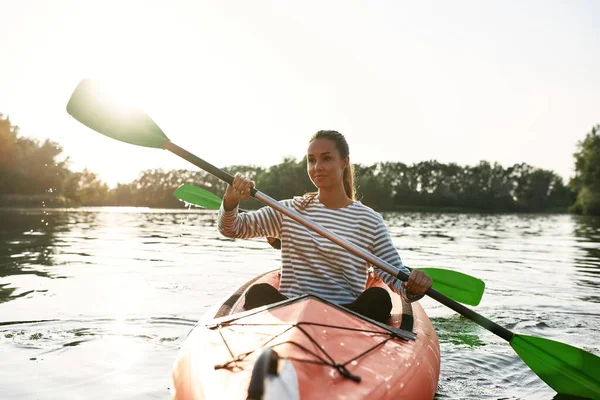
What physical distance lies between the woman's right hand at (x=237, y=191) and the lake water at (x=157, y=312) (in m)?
1.21

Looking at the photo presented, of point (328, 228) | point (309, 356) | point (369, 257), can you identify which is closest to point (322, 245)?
point (328, 228)

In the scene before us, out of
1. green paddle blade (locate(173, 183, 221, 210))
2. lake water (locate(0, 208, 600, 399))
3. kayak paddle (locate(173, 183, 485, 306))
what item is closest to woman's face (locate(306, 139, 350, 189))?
kayak paddle (locate(173, 183, 485, 306))

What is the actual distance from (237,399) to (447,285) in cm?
229

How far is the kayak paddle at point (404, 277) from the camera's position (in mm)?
3393

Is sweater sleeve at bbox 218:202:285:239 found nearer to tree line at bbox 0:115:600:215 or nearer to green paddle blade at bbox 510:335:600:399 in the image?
green paddle blade at bbox 510:335:600:399

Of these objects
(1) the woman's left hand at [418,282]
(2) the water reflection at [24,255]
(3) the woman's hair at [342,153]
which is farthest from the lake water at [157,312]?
(3) the woman's hair at [342,153]

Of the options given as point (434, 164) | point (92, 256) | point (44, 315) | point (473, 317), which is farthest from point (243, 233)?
point (434, 164)

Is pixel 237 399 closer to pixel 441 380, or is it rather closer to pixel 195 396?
pixel 195 396

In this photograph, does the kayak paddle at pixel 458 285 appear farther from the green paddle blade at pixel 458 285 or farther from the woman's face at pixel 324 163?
the woman's face at pixel 324 163

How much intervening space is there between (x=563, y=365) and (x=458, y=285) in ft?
2.66

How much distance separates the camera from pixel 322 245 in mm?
3492

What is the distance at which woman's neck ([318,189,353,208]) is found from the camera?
3646mm

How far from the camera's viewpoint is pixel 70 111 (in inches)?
153

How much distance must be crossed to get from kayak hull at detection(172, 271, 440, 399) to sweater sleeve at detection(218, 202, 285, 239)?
0.68 metres
